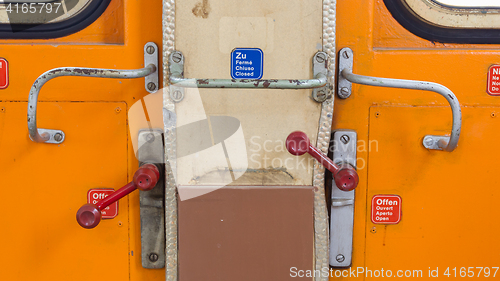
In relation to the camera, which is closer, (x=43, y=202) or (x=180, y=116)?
(x=180, y=116)

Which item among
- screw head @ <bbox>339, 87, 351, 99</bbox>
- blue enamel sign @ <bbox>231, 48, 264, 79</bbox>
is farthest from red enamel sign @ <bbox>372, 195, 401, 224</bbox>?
blue enamel sign @ <bbox>231, 48, 264, 79</bbox>

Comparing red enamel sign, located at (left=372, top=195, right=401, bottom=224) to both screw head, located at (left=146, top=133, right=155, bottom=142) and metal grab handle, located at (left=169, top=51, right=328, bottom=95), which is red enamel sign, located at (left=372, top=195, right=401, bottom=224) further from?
screw head, located at (left=146, top=133, right=155, bottom=142)

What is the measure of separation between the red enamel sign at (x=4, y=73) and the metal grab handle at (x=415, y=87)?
112 cm

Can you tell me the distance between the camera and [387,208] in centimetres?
108

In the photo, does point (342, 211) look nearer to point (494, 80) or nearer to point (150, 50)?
point (494, 80)

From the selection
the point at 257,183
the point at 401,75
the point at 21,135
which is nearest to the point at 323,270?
the point at 257,183

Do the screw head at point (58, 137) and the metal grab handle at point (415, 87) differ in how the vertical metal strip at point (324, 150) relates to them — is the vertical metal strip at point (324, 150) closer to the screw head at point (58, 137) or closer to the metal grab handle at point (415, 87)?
the metal grab handle at point (415, 87)

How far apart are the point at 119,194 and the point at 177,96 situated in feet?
1.13

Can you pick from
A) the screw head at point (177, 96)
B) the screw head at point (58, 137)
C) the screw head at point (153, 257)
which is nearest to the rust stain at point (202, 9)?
the screw head at point (177, 96)

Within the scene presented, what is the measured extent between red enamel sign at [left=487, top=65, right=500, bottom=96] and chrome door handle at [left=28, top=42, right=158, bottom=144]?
1113 mm

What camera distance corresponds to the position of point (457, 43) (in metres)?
1.09

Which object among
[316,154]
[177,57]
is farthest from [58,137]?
[316,154]

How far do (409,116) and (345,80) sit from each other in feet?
0.84

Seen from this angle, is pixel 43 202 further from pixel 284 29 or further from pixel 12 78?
pixel 284 29
